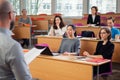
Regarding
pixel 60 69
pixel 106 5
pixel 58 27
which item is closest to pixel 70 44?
pixel 60 69

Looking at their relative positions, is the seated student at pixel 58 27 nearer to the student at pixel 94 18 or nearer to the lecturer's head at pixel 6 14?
the student at pixel 94 18

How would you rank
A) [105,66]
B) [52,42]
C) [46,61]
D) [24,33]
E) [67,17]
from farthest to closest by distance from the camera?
[67,17] → [24,33] → [52,42] → [105,66] → [46,61]

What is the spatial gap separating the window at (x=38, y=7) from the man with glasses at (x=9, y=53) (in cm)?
1100

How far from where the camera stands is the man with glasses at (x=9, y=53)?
1.02m

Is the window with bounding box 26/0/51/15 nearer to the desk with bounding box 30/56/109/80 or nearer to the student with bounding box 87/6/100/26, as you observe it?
the student with bounding box 87/6/100/26

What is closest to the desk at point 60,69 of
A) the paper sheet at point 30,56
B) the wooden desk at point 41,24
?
the paper sheet at point 30,56

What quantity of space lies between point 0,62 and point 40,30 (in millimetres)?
A: 8412

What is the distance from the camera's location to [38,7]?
1205 centimetres

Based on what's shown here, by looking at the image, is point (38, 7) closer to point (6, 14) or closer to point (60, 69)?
point (60, 69)

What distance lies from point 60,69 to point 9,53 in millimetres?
2438

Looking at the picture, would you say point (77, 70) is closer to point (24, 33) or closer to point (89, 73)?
point (89, 73)

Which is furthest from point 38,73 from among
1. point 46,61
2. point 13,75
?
point 13,75

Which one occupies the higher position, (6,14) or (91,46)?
(6,14)

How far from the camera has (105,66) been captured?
12.7 ft
